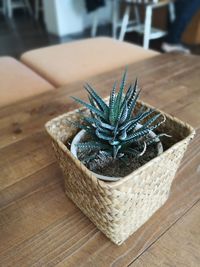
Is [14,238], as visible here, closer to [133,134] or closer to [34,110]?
[133,134]

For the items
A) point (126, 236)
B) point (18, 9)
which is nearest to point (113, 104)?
point (126, 236)

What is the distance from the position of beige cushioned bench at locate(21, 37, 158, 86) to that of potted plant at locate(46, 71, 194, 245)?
25.0 inches

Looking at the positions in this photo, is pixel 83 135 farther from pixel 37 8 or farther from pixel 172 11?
pixel 37 8

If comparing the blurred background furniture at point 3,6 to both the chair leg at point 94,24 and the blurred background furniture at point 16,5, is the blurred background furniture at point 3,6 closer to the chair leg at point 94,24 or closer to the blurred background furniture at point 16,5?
the blurred background furniture at point 16,5

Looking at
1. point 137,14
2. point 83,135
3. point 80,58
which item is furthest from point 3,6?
point 83,135

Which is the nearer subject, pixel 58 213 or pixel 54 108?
pixel 58 213

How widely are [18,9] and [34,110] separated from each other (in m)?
4.87

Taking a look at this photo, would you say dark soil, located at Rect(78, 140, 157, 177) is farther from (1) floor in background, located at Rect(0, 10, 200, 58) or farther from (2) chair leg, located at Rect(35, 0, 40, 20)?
(2) chair leg, located at Rect(35, 0, 40, 20)

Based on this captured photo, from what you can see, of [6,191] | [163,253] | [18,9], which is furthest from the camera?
[18,9]

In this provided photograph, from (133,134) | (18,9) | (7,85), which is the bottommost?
(18,9)

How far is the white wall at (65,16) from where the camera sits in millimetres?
3242

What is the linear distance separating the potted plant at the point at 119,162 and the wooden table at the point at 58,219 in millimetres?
23

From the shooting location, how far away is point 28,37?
11.5 ft

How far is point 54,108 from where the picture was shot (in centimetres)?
79
